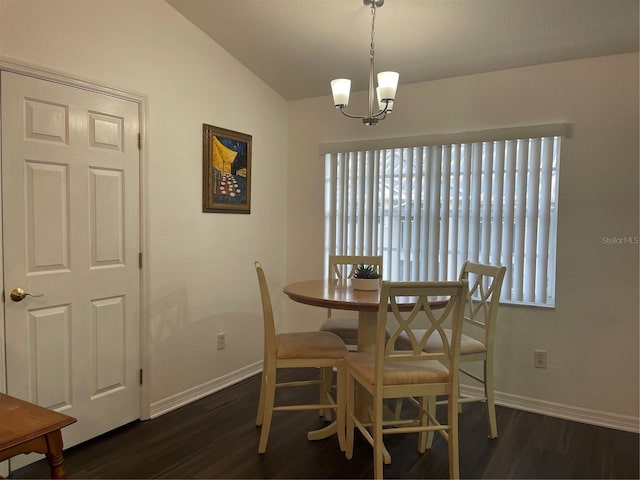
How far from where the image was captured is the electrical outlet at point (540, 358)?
9.75ft

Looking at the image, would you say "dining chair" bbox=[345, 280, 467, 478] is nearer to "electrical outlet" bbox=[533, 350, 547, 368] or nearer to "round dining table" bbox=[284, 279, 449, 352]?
"round dining table" bbox=[284, 279, 449, 352]

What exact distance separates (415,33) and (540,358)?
7.43 feet

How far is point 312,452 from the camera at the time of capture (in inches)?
95.9

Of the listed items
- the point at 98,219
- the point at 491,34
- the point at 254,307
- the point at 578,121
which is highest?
the point at 491,34

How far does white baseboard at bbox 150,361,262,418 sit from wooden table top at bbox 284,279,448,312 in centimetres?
112

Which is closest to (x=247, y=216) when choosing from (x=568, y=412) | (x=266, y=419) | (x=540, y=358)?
(x=266, y=419)

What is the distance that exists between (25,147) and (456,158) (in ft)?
8.69

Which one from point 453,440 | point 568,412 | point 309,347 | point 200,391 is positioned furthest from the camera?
point 200,391

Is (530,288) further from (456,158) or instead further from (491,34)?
(491,34)

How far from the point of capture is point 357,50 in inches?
121

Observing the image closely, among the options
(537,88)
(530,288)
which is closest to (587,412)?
(530,288)

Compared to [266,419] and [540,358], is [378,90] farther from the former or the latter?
[540,358]

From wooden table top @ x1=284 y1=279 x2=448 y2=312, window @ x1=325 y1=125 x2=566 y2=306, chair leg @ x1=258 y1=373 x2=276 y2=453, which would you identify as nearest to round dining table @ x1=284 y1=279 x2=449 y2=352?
wooden table top @ x1=284 y1=279 x2=448 y2=312

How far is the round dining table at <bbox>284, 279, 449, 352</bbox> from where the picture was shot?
2254 mm
